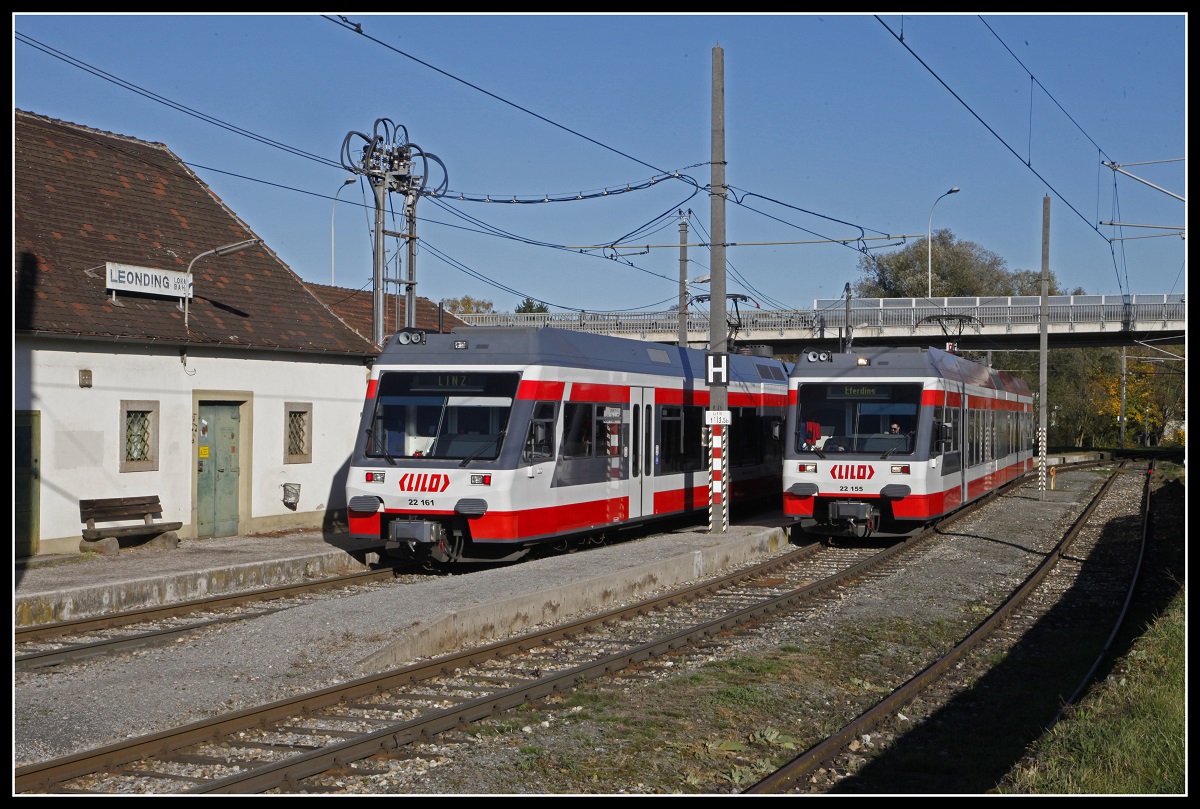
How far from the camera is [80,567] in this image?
15398 millimetres

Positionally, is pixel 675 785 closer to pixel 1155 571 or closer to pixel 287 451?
pixel 1155 571

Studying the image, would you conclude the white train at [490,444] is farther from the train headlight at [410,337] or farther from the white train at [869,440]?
the white train at [869,440]

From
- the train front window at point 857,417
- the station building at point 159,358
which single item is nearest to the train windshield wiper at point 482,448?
the station building at point 159,358

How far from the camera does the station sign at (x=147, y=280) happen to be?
18.5m

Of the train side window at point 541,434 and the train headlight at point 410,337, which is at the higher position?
the train headlight at point 410,337

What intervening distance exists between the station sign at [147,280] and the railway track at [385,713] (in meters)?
10.1

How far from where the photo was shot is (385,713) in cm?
866

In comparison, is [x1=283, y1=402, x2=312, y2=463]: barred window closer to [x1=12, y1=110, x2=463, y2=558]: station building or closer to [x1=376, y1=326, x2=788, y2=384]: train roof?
[x1=12, y1=110, x2=463, y2=558]: station building

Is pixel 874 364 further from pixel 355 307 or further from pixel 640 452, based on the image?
pixel 355 307

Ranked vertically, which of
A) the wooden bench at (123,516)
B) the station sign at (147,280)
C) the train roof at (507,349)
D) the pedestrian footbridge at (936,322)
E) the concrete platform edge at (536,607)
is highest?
the pedestrian footbridge at (936,322)

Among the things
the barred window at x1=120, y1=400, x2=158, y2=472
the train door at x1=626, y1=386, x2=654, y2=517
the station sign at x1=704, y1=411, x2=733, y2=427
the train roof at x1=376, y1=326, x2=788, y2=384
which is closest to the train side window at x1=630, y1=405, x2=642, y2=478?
the train door at x1=626, y1=386, x2=654, y2=517

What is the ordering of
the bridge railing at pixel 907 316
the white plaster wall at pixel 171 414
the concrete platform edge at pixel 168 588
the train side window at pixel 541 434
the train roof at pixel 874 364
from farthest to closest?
the bridge railing at pixel 907 316 → the train roof at pixel 874 364 → the white plaster wall at pixel 171 414 → the train side window at pixel 541 434 → the concrete platform edge at pixel 168 588

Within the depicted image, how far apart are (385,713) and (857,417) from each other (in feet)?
42.0

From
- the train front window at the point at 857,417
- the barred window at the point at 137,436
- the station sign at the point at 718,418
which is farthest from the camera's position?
the station sign at the point at 718,418
